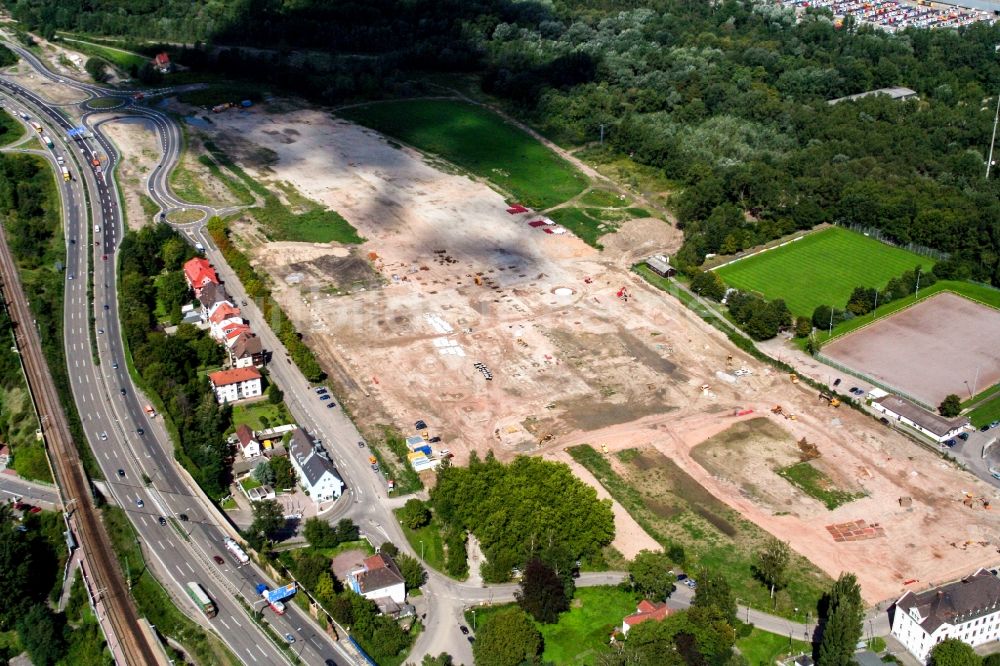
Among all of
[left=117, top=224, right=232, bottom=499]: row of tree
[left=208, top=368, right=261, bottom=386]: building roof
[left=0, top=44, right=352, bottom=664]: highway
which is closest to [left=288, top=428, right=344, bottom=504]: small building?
[left=117, top=224, right=232, bottom=499]: row of tree

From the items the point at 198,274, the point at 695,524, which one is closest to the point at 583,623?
the point at 695,524

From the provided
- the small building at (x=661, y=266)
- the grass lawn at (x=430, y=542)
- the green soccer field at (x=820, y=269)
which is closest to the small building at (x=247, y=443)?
the grass lawn at (x=430, y=542)

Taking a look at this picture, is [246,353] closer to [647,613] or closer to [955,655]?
[647,613]

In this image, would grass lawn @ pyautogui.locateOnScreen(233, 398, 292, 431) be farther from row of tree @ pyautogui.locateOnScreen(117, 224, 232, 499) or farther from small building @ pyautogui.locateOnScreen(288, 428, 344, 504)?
small building @ pyautogui.locateOnScreen(288, 428, 344, 504)

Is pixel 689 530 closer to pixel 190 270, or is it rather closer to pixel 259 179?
pixel 190 270

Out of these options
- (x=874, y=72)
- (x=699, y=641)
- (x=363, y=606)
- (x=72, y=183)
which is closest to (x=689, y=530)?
(x=699, y=641)

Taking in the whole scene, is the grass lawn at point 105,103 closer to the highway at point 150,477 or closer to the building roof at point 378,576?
the highway at point 150,477
